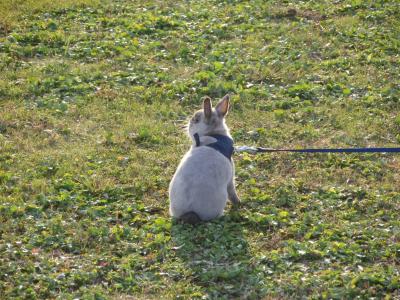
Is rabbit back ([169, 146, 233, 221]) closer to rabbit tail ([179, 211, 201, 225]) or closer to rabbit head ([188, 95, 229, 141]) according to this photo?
rabbit tail ([179, 211, 201, 225])

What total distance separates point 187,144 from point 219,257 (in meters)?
2.86

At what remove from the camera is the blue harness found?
7787 mm

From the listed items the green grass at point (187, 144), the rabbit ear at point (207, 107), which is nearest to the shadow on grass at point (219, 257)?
the green grass at point (187, 144)

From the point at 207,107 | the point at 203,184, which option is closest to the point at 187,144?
the point at 207,107

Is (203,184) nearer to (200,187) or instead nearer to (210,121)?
(200,187)

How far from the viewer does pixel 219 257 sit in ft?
22.5

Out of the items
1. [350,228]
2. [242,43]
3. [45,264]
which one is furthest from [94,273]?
[242,43]

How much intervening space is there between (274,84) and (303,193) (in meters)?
3.41

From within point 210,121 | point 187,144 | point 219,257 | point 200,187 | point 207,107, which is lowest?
point 219,257

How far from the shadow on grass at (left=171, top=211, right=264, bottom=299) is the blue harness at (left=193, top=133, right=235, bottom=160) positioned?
2.03ft

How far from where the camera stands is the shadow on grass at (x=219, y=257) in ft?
20.9

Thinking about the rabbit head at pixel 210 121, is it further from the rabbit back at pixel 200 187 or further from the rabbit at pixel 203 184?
the rabbit back at pixel 200 187

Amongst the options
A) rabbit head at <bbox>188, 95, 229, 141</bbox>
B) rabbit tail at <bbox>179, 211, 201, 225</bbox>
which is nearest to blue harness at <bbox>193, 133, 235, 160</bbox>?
rabbit head at <bbox>188, 95, 229, 141</bbox>

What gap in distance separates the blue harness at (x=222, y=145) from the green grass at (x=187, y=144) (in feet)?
1.92
